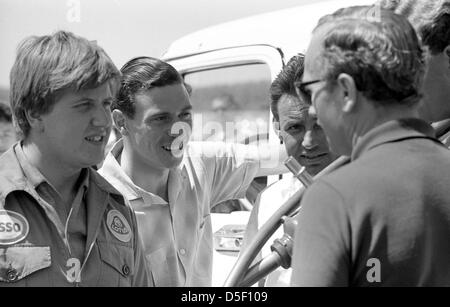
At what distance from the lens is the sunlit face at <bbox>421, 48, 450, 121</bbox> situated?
2232 mm

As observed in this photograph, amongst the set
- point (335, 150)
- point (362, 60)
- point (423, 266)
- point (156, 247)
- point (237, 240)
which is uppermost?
point (362, 60)

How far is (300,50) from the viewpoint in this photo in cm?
376

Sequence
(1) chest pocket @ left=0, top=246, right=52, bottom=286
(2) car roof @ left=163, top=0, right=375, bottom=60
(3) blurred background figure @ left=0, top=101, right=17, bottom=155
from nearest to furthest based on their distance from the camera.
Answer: (1) chest pocket @ left=0, top=246, right=52, bottom=286
(2) car roof @ left=163, top=0, right=375, bottom=60
(3) blurred background figure @ left=0, top=101, right=17, bottom=155

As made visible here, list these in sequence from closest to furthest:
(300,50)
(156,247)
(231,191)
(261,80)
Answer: (156,247) < (231,191) < (300,50) < (261,80)

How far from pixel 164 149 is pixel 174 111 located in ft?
0.51

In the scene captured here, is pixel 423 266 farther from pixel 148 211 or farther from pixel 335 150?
pixel 148 211

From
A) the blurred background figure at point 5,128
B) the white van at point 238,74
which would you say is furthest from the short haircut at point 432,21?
the blurred background figure at point 5,128

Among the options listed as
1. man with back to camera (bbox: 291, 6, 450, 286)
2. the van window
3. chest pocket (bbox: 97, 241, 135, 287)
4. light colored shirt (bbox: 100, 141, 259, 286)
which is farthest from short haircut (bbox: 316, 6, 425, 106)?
the van window

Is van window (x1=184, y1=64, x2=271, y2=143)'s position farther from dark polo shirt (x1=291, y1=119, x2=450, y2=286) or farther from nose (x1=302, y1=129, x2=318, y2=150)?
dark polo shirt (x1=291, y1=119, x2=450, y2=286)

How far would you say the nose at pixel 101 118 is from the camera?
86.0 inches

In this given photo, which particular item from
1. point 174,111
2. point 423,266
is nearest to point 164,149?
point 174,111

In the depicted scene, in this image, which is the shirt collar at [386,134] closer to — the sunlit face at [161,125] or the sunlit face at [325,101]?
the sunlit face at [325,101]

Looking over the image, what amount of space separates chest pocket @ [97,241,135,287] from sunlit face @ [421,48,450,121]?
984 mm

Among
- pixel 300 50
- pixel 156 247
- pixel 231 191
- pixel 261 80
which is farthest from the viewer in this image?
pixel 261 80
